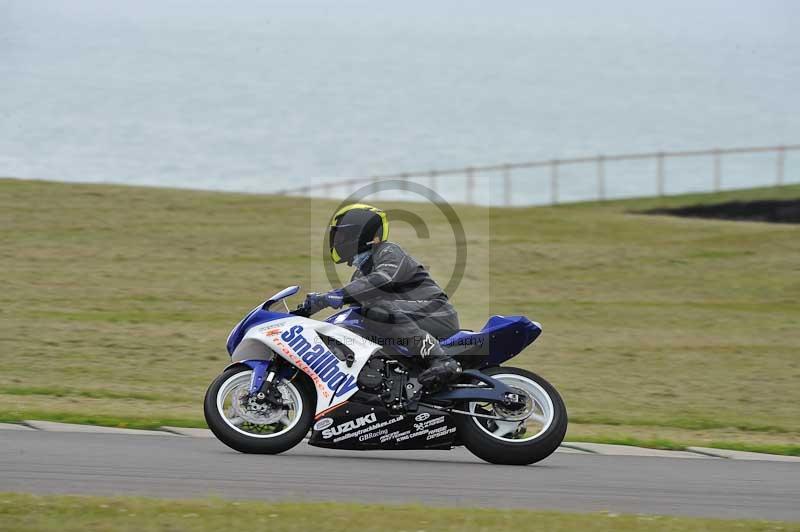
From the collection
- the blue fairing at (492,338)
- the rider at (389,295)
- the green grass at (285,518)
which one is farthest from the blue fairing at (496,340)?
the green grass at (285,518)

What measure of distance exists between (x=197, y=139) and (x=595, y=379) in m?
59.1

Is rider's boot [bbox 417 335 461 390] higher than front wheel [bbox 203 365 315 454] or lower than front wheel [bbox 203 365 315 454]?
higher

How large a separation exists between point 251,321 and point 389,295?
1127 millimetres

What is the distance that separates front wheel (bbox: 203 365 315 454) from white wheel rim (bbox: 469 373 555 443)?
1.37 meters

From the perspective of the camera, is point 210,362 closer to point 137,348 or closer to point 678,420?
point 137,348

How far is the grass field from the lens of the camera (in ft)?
45.1

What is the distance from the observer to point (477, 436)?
30.0 ft

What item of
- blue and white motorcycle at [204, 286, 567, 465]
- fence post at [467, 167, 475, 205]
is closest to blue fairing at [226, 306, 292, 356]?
blue and white motorcycle at [204, 286, 567, 465]

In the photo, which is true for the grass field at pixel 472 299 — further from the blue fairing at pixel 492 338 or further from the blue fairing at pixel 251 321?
the blue fairing at pixel 492 338

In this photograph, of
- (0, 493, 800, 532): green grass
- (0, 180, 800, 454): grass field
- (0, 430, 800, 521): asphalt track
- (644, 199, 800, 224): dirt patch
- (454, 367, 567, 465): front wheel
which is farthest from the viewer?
(644, 199, 800, 224): dirt patch

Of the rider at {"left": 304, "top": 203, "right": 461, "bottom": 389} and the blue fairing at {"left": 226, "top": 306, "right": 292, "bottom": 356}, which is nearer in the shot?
the rider at {"left": 304, "top": 203, "right": 461, "bottom": 389}

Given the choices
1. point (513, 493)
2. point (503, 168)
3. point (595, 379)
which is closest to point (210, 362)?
point (595, 379)

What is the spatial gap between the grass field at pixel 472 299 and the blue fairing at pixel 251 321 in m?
1.99

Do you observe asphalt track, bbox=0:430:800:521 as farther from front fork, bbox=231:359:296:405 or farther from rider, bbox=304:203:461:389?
rider, bbox=304:203:461:389
